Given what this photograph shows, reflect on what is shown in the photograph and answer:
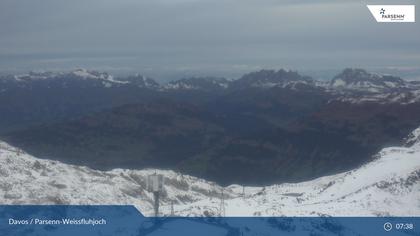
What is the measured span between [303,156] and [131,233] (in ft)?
509

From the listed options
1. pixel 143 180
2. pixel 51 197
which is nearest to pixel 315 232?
pixel 51 197

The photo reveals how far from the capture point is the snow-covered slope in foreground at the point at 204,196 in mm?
52438

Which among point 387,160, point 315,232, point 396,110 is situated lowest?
point 315,232

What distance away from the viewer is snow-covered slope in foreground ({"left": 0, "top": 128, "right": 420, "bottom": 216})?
52.4m

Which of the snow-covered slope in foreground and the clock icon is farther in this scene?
the snow-covered slope in foreground

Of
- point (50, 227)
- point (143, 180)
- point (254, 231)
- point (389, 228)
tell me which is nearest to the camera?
point (389, 228)

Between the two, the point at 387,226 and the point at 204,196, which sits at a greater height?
the point at 387,226

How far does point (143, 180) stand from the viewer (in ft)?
279

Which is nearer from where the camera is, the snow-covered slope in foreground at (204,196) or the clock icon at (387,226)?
the clock icon at (387,226)

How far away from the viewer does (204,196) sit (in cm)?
8938

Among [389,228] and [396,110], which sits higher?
[396,110]

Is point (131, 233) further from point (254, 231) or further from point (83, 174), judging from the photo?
point (83, 174)

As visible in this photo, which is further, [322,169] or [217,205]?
[322,169]

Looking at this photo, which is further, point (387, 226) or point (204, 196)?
point (204, 196)
